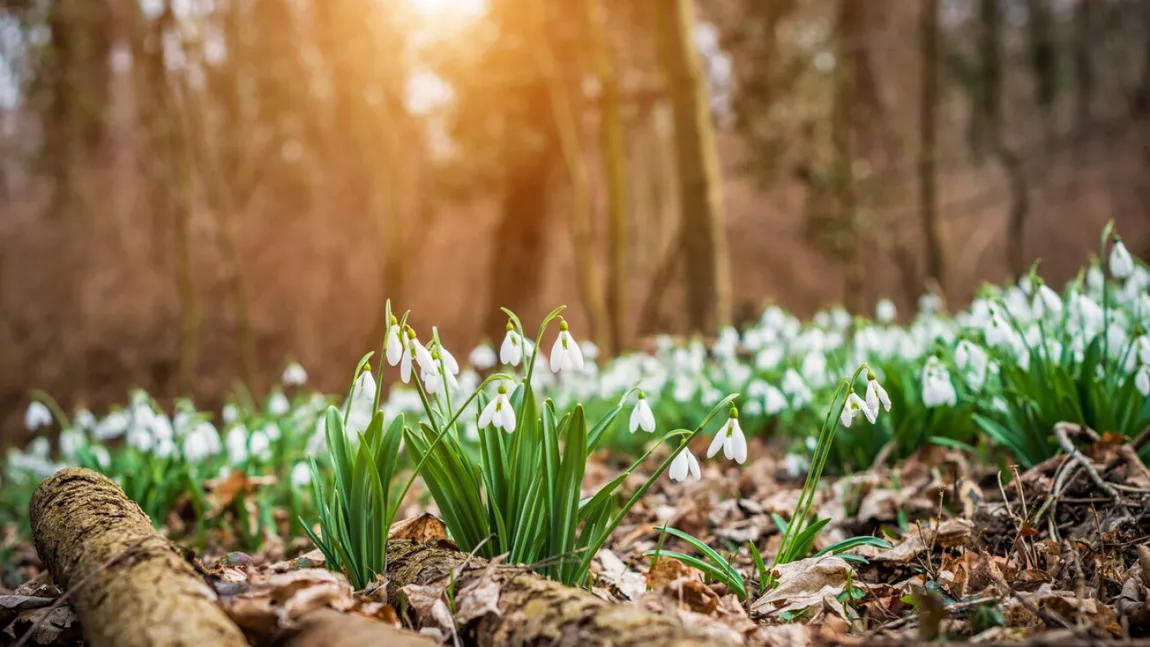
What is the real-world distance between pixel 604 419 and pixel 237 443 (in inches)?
93.5

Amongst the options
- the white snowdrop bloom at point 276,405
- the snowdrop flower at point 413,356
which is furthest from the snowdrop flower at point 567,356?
the white snowdrop bloom at point 276,405

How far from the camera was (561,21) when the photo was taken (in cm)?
985

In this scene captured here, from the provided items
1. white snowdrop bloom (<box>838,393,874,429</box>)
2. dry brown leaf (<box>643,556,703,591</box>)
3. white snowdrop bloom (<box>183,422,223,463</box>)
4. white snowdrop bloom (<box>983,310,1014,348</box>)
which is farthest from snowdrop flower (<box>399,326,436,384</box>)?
white snowdrop bloom (<box>183,422,223,463</box>)

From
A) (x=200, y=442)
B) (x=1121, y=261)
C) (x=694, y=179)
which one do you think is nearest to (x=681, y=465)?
(x=1121, y=261)

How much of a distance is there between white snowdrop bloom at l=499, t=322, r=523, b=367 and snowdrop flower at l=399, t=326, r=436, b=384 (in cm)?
15

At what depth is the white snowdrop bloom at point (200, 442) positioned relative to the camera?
3.32 meters

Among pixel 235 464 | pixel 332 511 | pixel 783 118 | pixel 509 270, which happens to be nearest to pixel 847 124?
pixel 783 118

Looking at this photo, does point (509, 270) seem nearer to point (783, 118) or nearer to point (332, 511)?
point (783, 118)

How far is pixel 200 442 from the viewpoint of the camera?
11.0 feet

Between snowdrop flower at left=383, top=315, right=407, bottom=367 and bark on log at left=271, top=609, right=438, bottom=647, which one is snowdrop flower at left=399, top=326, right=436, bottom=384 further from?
bark on log at left=271, top=609, right=438, bottom=647

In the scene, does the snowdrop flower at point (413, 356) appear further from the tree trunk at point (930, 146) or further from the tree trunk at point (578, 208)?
the tree trunk at point (930, 146)

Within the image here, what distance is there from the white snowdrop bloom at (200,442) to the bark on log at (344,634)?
2.19 m

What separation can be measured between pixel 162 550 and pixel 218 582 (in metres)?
0.14

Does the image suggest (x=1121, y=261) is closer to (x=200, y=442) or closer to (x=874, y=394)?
(x=874, y=394)
